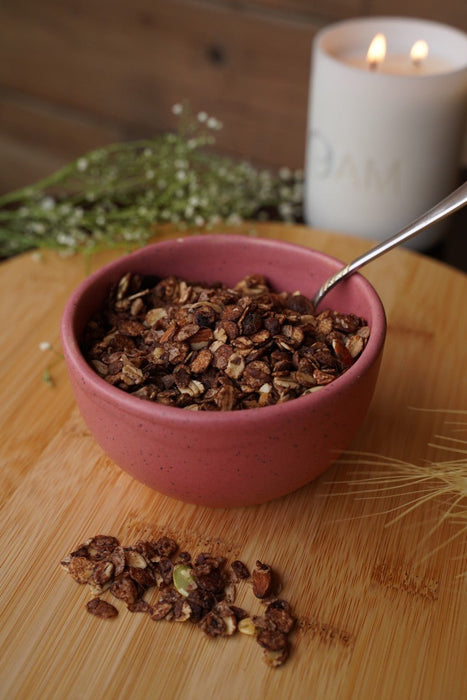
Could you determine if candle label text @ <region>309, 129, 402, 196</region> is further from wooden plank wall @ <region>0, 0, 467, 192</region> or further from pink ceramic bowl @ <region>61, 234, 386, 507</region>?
wooden plank wall @ <region>0, 0, 467, 192</region>

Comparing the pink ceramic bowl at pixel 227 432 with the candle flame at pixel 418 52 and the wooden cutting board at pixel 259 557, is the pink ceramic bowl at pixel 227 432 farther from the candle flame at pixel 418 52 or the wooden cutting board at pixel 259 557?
the candle flame at pixel 418 52

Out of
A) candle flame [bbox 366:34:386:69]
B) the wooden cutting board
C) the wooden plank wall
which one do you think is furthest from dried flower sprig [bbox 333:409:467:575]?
the wooden plank wall

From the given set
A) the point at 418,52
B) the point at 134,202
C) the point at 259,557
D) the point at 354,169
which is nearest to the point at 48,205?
the point at 134,202

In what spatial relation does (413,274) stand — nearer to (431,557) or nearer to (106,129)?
(431,557)

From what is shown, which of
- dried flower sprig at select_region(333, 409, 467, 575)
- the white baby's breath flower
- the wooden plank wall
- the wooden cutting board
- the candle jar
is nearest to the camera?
the wooden cutting board

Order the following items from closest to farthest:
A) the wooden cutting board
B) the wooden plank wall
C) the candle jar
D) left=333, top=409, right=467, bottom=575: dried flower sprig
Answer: the wooden cutting board, left=333, top=409, right=467, bottom=575: dried flower sprig, the candle jar, the wooden plank wall

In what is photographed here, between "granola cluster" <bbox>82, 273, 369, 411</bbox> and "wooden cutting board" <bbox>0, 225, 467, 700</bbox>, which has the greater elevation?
"granola cluster" <bbox>82, 273, 369, 411</bbox>

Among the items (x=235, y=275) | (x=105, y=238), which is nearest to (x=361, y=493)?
(x=235, y=275)
